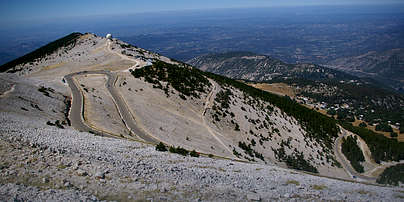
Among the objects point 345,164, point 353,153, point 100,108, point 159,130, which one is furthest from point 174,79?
point 353,153

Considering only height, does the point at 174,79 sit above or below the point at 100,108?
above

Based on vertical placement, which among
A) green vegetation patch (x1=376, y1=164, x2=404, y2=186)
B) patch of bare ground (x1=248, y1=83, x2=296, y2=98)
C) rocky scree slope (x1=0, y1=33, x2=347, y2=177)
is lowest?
patch of bare ground (x1=248, y1=83, x2=296, y2=98)

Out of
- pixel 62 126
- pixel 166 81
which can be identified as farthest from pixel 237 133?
pixel 62 126

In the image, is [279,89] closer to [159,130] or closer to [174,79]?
[174,79]

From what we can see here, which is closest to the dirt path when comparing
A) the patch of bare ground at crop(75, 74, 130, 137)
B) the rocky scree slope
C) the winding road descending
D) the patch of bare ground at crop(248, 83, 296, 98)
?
the rocky scree slope

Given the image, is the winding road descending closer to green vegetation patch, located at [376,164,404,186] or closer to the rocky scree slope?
the rocky scree slope

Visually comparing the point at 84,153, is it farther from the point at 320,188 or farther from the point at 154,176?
the point at 320,188
